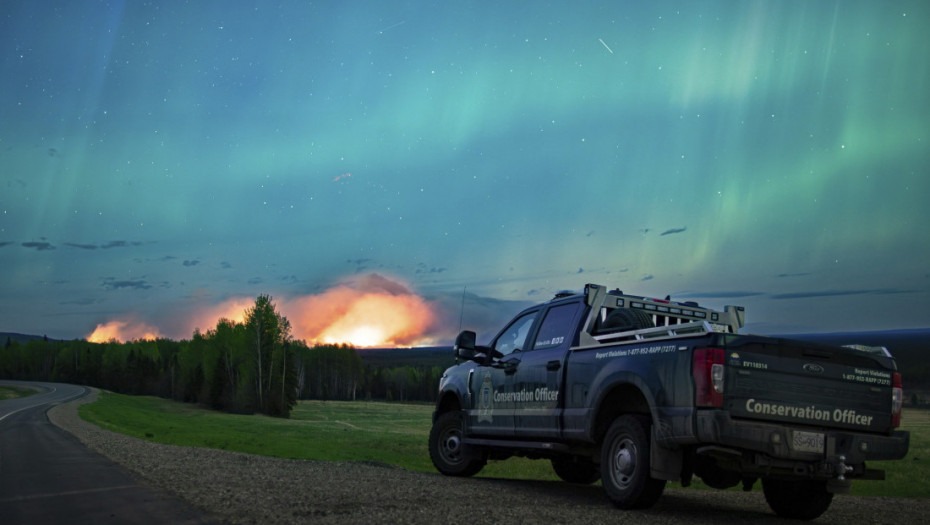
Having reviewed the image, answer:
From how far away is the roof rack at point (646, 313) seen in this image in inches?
420

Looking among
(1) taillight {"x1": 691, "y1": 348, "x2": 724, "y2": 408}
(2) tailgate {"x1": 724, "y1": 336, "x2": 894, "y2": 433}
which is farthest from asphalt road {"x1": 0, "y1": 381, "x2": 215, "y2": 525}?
(2) tailgate {"x1": 724, "y1": 336, "x2": 894, "y2": 433}

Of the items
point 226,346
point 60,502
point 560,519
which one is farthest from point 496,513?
point 226,346

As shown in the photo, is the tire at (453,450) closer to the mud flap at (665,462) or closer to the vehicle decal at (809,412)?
the mud flap at (665,462)

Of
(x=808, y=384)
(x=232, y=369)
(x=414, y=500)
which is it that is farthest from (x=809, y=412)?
(x=232, y=369)

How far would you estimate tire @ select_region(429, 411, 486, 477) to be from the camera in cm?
1368

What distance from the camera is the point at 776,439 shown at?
8.56 m

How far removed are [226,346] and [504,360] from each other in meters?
106

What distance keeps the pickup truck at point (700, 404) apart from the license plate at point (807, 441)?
0.03ft

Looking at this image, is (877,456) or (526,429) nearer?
(877,456)

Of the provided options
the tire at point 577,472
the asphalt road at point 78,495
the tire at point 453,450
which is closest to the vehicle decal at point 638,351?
the tire at point 453,450

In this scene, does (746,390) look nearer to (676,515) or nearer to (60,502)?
(676,515)

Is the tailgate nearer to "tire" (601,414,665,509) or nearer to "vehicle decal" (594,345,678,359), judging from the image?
"vehicle decal" (594,345,678,359)

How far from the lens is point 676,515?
9.49 meters

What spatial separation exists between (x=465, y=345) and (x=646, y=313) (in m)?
2.95
